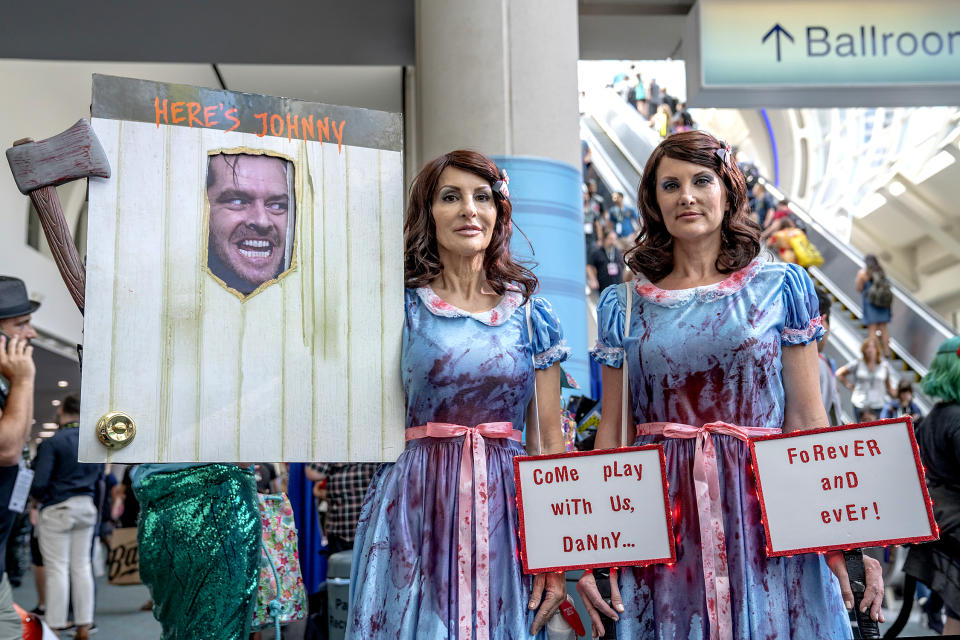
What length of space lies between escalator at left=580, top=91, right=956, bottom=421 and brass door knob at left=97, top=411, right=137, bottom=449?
33.9 ft

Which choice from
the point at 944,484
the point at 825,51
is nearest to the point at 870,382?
the point at 825,51

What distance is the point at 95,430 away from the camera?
84.6 inches

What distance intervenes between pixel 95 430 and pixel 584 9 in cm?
497

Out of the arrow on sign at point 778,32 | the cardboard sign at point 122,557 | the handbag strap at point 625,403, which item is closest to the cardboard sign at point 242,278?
the handbag strap at point 625,403

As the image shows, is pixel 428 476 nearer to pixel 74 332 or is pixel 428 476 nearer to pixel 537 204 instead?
pixel 537 204

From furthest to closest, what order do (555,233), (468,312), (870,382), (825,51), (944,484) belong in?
(870,382) → (825,51) → (555,233) → (944,484) → (468,312)

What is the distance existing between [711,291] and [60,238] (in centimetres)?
151

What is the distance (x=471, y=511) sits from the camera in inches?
92.7

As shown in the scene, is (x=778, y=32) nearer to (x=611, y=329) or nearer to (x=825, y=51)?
(x=825, y=51)

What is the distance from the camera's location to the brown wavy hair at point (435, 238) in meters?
2.60

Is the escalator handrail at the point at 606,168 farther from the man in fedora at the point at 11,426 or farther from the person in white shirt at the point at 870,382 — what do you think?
the man in fedora at the point at 11,426

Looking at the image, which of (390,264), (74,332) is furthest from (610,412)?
(74,332)

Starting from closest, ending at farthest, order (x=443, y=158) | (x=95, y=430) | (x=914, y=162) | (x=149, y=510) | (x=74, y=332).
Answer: (x=95, y=430)
(x=443, y=158)
(x=149, y=510)
(x=74, y=332)
(x=914, y=162)

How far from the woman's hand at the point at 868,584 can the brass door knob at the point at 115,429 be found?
1.57m
